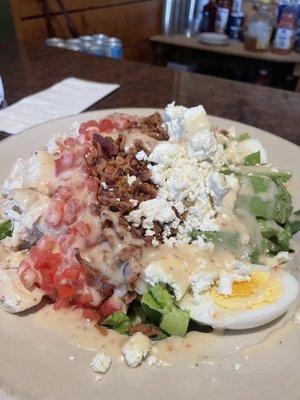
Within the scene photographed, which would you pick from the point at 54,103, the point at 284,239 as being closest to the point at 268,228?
the point at 284,239

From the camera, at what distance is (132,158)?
1183 millimetres

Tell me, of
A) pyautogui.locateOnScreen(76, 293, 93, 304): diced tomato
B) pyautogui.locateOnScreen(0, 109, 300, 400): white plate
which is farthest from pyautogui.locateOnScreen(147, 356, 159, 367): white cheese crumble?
pyautogui.locateOnScreen(76, 293, 93, 304): diced tomato

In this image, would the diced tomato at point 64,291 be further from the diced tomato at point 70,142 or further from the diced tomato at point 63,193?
the diced tomato at point 70,142

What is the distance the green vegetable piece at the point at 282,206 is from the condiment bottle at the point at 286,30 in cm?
364

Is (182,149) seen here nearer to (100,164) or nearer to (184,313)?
(100,164)

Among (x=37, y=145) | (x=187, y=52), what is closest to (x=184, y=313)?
(x=37, y=145)

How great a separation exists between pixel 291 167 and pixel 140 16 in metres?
4.10

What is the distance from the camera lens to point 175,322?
0.97 meters

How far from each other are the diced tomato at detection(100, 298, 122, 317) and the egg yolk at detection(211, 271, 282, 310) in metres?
0.23

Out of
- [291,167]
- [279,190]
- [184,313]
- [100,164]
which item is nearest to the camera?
[184,313]

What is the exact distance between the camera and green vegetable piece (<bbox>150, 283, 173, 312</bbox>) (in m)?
0.98

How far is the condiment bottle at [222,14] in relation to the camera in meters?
4.88

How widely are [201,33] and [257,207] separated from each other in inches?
168

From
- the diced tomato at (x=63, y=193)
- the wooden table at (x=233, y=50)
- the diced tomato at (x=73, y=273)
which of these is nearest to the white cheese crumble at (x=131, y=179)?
the diced tomato at (x=63, y=193)
